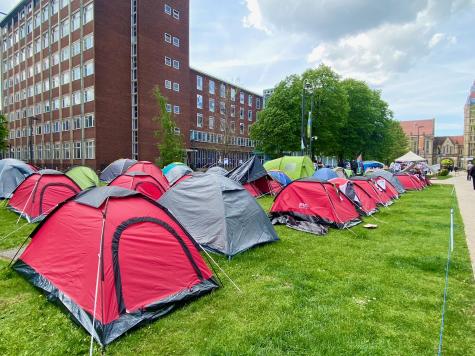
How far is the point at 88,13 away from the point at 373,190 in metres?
35.7

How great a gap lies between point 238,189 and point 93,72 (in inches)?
1269

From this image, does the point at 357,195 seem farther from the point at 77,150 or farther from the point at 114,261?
the point at 77,150

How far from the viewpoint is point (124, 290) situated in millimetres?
Answer: 4027

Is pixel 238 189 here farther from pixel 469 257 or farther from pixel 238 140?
pixel 238 140

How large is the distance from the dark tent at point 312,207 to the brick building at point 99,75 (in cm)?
2907

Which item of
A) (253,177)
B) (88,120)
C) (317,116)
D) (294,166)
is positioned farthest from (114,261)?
(88,120)

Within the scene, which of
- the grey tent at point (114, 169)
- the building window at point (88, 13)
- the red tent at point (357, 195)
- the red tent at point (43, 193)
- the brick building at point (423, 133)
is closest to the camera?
the red tent at point (43, 193)

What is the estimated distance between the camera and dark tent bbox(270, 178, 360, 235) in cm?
924

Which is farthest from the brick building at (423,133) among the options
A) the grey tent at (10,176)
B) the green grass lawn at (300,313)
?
the green grass lawn at (300,313)

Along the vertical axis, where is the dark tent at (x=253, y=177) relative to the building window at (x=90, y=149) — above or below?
below

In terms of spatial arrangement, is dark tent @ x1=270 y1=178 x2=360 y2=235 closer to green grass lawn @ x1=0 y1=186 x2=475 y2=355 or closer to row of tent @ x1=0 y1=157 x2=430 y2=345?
row of tent @ x1=0 y1=157 x2=430 y2=345

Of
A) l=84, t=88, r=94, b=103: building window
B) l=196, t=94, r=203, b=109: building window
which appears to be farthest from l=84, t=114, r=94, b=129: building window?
l=196, t=94, r=203, b=109: building window

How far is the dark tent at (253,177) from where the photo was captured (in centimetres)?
1554

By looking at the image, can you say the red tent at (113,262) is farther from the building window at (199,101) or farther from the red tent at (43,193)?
the building window at (199,101)
